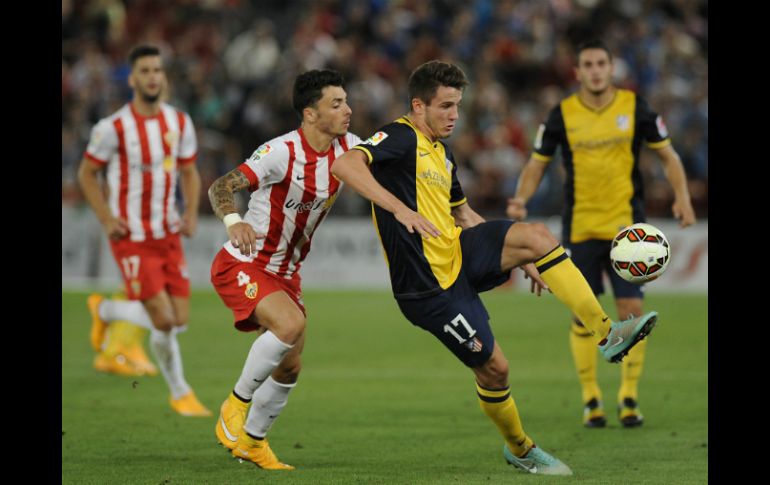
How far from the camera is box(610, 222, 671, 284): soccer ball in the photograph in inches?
263

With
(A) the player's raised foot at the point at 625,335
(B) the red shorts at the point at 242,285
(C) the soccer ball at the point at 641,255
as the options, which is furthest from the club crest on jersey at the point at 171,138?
(A) the player's raised foot at the point at 625,335

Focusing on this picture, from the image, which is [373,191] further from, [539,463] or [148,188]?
[148,188]

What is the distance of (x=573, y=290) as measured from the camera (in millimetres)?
6281

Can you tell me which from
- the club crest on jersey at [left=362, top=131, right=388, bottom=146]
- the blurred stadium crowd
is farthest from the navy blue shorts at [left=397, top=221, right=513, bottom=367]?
the blurred stadium crowd

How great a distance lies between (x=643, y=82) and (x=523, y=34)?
2.45 metres

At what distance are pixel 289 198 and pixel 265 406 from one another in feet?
4.16

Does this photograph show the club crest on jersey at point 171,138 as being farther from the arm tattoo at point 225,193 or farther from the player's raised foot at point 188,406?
the arm tattoo at point 225,193

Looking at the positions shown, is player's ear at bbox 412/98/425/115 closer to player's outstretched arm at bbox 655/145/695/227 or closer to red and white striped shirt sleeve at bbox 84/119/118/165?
player's outstretched arm at bbox 655/145/695/227

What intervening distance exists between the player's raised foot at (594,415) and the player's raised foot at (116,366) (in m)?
4.64

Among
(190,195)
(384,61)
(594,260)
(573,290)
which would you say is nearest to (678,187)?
(594,260)

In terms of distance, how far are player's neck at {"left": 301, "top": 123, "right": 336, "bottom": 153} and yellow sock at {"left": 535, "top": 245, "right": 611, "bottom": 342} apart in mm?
1575
